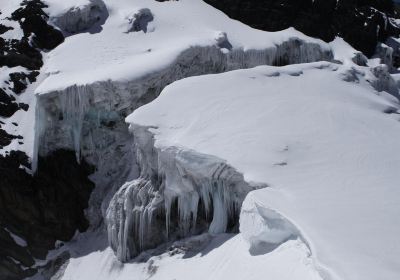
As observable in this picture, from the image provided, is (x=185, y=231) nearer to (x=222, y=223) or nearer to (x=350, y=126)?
(x=222, y=223)

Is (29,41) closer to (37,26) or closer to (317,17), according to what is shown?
(37,26)

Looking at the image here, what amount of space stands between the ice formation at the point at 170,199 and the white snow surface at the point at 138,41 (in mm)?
4676

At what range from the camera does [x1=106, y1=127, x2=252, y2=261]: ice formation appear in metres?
17.1

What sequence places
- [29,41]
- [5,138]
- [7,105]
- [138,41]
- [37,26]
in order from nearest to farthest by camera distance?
[5,138] → [7,105] → [138,41] → [29,41] → [37,26]

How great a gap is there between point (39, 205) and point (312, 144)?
10.8m

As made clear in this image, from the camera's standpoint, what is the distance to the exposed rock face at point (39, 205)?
21859 mm

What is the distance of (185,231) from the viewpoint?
18.5 meters

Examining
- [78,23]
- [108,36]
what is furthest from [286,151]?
[78,23]

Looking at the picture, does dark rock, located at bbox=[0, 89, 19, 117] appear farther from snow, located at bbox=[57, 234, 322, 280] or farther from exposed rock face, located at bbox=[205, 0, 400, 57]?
exposed rock face, located at bbox=[205, 0, 400, 57]

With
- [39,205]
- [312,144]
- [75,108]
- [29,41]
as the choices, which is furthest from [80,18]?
[312,144]

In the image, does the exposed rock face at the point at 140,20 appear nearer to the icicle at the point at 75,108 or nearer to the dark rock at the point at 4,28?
the dark rock at the point at 4,28

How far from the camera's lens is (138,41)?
2592cm

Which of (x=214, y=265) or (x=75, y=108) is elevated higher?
(x=75, y=108)

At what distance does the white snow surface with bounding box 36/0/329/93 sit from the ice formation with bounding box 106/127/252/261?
468cm
